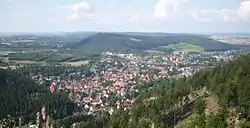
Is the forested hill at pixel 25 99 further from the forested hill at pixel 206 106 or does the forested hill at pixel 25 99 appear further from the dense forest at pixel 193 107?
the forested hill at pixel 206 106

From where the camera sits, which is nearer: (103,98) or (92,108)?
(92,108)

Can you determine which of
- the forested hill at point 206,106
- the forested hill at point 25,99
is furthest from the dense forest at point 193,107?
the forested hill at point 25,99

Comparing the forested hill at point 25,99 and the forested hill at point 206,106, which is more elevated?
the forested hill at point 206,106

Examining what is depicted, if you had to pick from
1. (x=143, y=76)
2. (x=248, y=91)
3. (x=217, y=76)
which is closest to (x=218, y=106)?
(x=248, y=91)

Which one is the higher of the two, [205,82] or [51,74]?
[205,82]

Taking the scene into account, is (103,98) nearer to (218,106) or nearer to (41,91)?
(41,91)

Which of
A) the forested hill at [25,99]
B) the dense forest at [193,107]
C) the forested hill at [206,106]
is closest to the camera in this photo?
the forested hill at [206,106]
